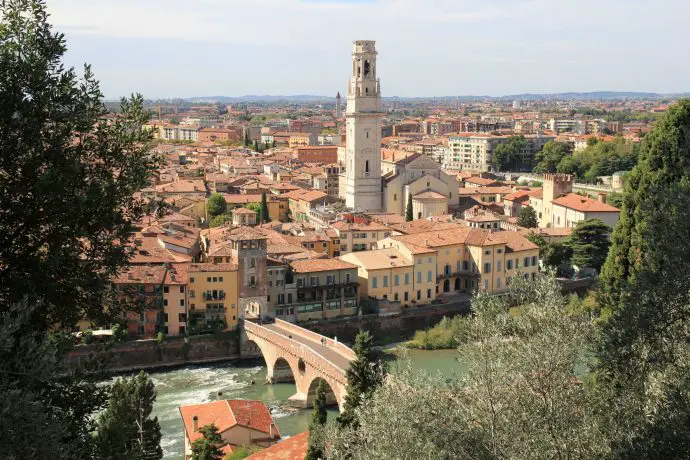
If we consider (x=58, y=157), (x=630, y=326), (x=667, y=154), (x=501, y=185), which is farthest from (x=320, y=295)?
(x=501, y=185)

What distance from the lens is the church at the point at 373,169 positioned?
3975 cm

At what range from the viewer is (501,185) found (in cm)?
5097

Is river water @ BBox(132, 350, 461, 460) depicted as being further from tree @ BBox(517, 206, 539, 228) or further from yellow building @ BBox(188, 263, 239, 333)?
tree @ BBox(517, 206, 539, 228)

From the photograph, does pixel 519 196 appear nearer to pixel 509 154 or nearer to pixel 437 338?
pixel 437 338

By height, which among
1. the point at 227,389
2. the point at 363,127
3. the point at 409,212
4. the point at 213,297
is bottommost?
the point at 227,389

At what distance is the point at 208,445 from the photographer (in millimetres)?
14547

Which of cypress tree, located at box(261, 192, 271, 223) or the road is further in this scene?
cypress tree, located at box(261, 192, 271, 223)

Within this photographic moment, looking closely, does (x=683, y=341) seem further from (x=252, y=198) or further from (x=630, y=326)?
(x=252, y=198)

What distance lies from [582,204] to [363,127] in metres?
10.3

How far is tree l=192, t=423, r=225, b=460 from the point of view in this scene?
47.4ft

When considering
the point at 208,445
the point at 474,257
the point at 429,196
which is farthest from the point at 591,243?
the point at 208,445

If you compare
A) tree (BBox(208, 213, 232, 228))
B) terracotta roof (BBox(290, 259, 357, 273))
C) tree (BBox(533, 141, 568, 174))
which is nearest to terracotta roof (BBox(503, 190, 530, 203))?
tree (BBox(208, 213, 232, 228))

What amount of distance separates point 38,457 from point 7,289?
131 cm

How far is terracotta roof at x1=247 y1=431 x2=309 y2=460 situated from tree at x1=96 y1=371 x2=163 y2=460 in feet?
6.12
